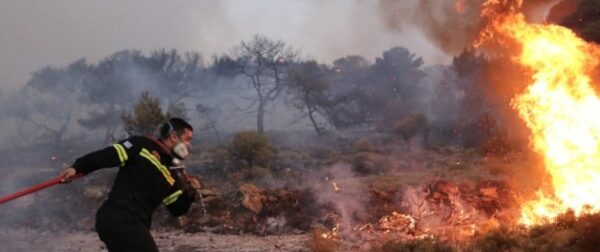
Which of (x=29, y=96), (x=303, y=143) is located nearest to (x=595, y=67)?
(x=303, y=143)

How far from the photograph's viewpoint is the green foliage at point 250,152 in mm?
20906

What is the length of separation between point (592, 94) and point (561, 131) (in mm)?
981

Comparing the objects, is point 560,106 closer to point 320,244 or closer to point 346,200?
point 346,200

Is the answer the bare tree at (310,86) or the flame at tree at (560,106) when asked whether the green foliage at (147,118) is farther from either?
the flame at tree at (560,106)

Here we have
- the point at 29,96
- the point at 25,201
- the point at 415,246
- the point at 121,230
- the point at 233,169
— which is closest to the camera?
the point at 121,230

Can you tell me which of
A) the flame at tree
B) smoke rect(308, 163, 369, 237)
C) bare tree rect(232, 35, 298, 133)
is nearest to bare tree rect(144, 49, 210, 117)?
bare tree rect(232, 35, 298, 133)

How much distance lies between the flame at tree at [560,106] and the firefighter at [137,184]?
26.4 ft

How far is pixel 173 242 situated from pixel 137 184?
6.79 metres

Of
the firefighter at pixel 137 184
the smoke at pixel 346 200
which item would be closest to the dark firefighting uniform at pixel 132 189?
the firefighter at pixel 137 184

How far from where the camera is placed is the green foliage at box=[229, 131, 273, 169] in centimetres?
2091

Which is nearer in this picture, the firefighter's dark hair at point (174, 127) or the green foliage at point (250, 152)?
the firefighter's dark hair at point (174, 127)

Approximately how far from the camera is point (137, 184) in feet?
15.8

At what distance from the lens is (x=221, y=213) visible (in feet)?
42.7

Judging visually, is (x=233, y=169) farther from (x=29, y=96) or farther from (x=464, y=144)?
(x=29, y=96)
